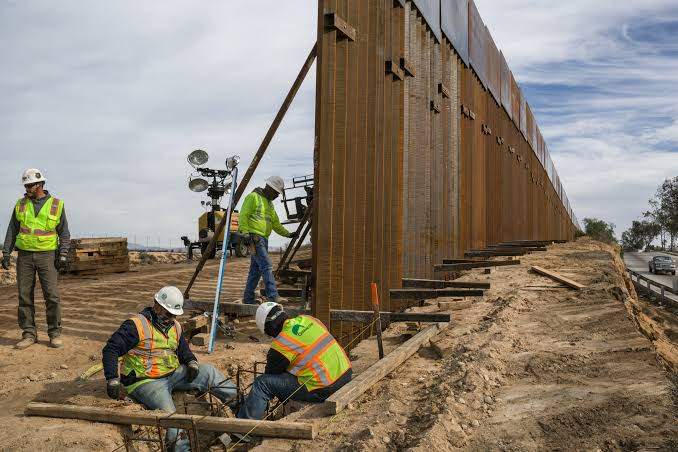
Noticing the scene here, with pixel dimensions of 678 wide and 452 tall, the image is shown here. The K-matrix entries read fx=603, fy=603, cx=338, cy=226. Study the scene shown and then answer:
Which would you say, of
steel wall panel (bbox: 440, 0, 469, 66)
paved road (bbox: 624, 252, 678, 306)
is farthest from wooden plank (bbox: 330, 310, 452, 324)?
paved road (bbox: 624, 252, 678, 306)

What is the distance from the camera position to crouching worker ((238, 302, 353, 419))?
5051mm

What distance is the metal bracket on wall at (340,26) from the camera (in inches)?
276

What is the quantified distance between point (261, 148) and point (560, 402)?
14.6ft

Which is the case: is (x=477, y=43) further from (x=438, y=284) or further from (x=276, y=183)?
(x=276, y=183)

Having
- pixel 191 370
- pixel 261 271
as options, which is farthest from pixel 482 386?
pixel 261 271

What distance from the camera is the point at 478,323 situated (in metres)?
7.48

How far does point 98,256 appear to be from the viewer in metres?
15.8

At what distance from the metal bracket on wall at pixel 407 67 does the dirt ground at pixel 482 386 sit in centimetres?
363

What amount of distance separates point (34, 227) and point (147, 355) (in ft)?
8.76

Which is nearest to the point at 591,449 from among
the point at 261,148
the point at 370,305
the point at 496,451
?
the point at 496,451

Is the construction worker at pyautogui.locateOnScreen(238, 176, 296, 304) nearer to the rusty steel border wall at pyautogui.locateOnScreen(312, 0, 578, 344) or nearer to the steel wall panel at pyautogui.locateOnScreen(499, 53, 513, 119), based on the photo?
the rusty steel border wall at pyautogui.locateOnScreen(312, 0, 578, 344)

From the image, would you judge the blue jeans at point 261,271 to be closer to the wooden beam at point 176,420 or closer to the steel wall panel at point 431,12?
the wooden beam at point 176,420

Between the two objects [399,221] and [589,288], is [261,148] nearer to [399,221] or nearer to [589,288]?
[399,221]

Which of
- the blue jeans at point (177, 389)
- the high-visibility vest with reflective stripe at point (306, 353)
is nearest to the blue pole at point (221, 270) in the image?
the blue jeans at point (177, 389)
